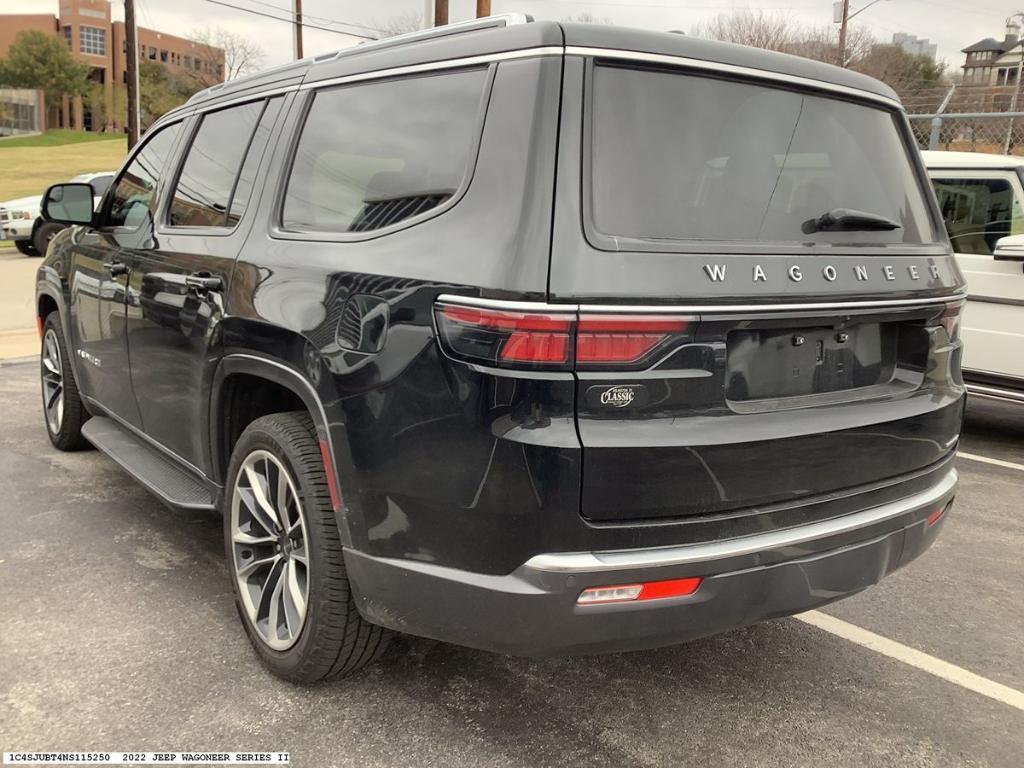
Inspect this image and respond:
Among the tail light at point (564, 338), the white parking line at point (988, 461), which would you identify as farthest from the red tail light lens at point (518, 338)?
the white parking line at point (988, 461)

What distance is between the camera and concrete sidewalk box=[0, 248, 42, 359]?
9083mm

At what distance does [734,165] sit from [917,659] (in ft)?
6.31

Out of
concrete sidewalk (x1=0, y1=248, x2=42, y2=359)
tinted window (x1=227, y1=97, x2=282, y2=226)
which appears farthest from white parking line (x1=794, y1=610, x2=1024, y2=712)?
concrete sidewalk (x1=0, y1=248, x2=42, y2=359)

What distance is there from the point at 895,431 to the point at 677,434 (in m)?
0.82

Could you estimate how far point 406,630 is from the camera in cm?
240

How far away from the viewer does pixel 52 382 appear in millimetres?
5402

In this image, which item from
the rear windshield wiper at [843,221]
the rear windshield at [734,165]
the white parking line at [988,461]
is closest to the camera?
the rear windshield at [734,165]

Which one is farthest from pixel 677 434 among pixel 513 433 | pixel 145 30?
pixel 145 30

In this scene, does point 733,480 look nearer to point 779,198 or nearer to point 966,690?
point 779,198

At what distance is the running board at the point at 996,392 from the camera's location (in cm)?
592

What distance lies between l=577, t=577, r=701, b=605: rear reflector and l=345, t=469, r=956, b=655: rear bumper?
2cm

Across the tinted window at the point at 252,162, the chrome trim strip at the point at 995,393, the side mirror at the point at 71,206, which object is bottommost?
the chrome trim strip at the point at 995,393

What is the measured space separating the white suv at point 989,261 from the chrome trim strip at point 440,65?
4502mm

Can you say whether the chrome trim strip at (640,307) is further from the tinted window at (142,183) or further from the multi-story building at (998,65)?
the multi-story building at (998,65)
